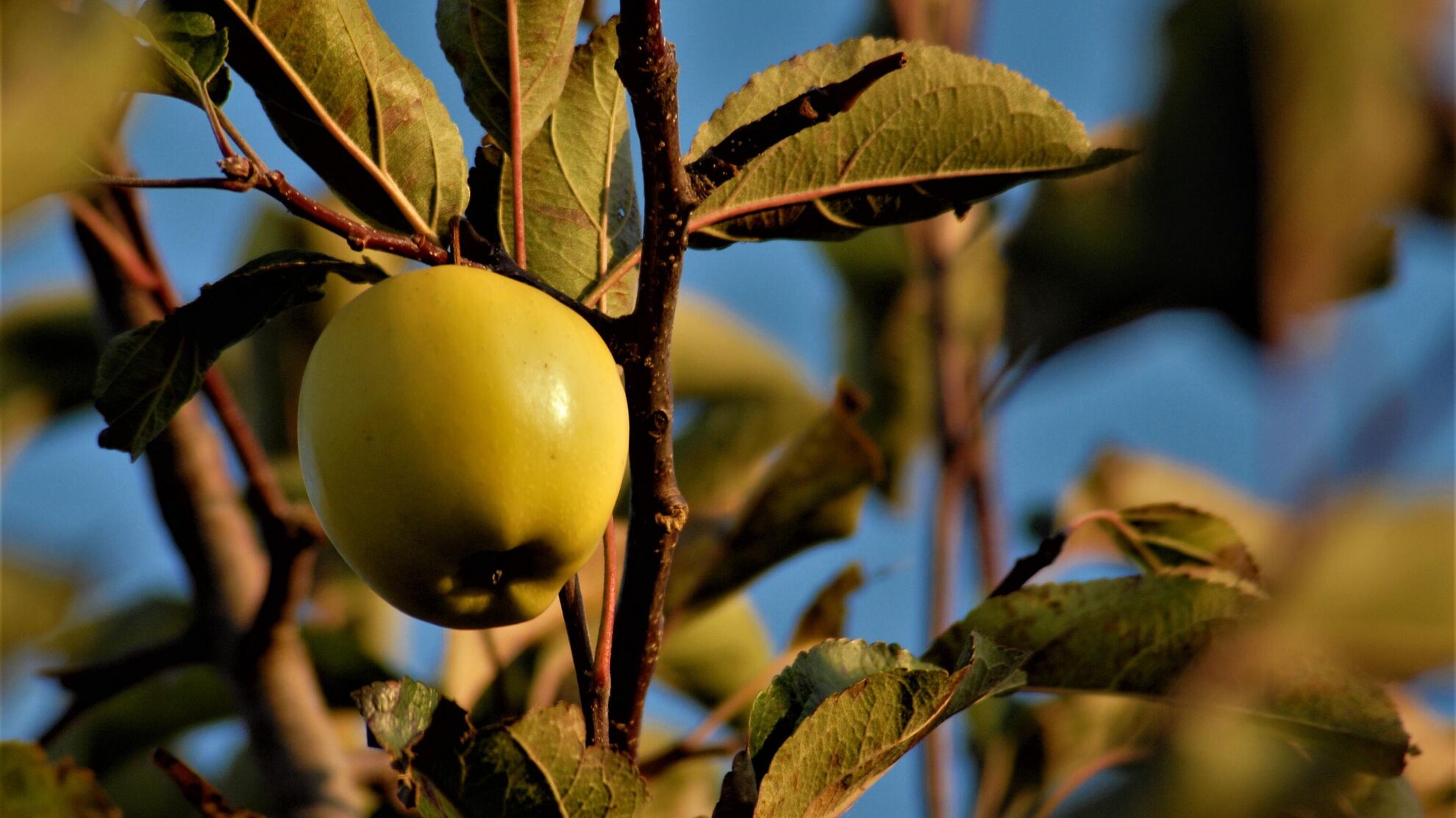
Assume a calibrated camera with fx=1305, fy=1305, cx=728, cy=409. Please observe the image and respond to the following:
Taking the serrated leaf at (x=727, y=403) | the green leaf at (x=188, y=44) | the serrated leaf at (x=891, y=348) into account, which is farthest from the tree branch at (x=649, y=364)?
the serrated leaf at (x=891, y=348)

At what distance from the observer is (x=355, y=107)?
782 mm

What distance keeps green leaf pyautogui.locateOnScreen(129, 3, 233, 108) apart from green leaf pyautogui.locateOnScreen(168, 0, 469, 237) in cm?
4

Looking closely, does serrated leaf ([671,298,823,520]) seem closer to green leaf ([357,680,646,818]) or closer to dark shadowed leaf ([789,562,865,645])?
dark shadowed leaf ([789,562,865,645])

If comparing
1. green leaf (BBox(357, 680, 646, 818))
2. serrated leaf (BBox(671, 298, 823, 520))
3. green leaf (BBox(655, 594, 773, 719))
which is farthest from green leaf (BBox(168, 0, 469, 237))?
green leaf (BBox(655, 594, 773, 719))

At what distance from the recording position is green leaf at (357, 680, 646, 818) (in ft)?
2.16

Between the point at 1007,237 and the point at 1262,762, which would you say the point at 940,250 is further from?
the point at 1262,762

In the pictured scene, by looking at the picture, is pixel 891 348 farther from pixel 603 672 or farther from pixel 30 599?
pixel 30 599

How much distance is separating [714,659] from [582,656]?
3.02 ft

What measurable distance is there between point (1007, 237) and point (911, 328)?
0.35 meters

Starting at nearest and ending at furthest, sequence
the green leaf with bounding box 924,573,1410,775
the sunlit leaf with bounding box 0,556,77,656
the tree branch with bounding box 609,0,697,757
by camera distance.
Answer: the sunlit leaf with bounding box 0,556,77,656 < the tree branch with bounding box 609,0,697,757 < the green leaf with bounding box 924,573,1410,775

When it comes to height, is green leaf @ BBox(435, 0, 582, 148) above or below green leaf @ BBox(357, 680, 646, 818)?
above

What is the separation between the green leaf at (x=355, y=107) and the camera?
759mm

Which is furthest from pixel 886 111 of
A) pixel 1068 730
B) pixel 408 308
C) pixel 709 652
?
pixel 709 652

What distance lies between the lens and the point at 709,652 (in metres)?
1.61
